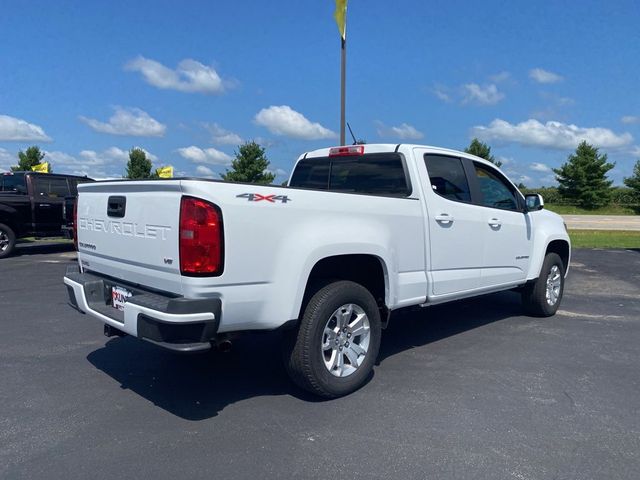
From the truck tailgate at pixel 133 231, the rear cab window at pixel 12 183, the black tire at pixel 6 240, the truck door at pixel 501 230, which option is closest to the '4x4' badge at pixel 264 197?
the truck tailgate at pixel 133 231

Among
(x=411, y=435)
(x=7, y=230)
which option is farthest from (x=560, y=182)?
(x=411, y=435)

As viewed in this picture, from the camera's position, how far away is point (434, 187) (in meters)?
4.77

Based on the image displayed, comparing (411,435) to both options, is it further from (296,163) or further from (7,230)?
(7,230)

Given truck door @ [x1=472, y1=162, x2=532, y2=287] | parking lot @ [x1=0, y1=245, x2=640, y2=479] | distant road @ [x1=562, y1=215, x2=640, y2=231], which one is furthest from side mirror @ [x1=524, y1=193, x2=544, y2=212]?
distant road @ [x1=562, y1=215, x2=640, y2=231]

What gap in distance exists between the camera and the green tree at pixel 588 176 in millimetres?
44156

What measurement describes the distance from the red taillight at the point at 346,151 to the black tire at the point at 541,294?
115 inches

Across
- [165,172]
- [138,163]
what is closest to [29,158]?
[138,163]

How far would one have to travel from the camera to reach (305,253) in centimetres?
350

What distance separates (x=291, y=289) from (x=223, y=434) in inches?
39.7

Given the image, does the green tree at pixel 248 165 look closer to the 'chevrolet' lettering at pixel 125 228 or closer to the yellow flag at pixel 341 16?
the yellow flag at pixel 341 16

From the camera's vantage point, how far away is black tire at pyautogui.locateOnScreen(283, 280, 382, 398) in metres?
3.60

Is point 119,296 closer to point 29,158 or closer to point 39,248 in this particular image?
point 39,248

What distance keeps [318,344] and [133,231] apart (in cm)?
149

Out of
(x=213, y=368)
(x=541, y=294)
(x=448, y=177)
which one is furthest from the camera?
(x=541, y=294)
